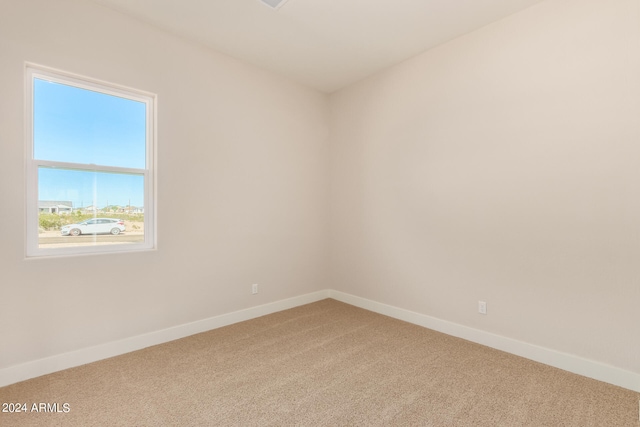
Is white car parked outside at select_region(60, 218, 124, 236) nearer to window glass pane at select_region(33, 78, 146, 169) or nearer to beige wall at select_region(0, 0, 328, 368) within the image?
beige wall at select_region(0, 0, 328, 368)

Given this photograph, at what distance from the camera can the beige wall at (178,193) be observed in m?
2.18

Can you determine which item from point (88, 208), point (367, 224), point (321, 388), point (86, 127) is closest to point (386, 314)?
point (367, 224)

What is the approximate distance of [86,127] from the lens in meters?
2.53

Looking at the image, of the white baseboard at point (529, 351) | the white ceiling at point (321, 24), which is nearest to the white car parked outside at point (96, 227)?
the white ceiling at point (321, 24)

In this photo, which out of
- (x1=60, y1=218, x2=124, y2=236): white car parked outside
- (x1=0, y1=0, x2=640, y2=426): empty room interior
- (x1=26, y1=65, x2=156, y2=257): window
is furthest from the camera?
(x1=60, y1=218, x2=124, y2=236): white car parked outside

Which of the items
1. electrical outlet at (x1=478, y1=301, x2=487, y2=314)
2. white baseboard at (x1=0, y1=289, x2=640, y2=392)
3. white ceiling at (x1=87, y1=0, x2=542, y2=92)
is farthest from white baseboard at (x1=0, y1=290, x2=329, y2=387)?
white ceiling at (x1=87, y1=0, x2=542, y2=92)

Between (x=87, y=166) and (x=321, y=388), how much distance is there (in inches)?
100

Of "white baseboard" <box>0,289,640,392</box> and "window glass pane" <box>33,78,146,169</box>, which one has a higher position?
"window glass pane" <box>33,78,146,169</box>

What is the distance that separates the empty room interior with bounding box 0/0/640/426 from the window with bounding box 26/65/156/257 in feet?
0.09

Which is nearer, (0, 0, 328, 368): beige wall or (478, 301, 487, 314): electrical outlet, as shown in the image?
(0, 0, 328, 368): beige wall

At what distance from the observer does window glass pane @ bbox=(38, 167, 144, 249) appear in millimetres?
2361

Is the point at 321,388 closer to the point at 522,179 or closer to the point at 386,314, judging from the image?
the point at 386,314

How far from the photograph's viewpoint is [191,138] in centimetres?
301

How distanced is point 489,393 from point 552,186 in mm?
1637
